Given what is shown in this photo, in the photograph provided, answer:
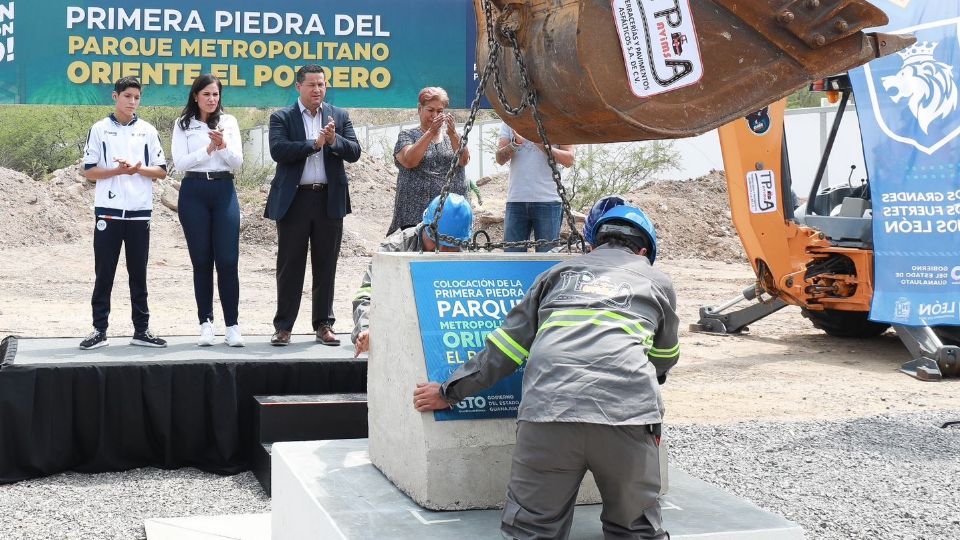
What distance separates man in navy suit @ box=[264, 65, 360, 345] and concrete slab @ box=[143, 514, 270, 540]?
70.5 inches

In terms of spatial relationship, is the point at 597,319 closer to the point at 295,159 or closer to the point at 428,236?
the point at 428,236

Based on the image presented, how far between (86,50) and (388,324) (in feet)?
25.3

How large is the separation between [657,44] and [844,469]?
12.0ft

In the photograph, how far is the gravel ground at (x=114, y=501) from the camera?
16.9ft

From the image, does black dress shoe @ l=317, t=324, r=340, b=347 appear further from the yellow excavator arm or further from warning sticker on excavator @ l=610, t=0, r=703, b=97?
warning sticker on excavator @ l=610, t=0, r=703, b=97

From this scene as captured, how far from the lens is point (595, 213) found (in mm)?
4004

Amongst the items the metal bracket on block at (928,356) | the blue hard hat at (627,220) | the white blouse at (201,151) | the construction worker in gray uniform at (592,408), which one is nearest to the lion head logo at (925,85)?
the metal bracket on block at (928,356)

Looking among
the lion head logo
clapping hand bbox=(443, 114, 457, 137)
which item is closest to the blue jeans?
clapping hand bbox=(443, 114, 457, 137)

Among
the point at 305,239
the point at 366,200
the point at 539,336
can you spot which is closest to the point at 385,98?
the point at 305,239

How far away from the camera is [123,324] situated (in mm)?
11398

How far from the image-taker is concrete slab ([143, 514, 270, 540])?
4984 mm

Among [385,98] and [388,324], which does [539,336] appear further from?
Result: [385,98]

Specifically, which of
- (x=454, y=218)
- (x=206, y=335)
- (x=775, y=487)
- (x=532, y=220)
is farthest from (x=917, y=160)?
(x=206, y=335)

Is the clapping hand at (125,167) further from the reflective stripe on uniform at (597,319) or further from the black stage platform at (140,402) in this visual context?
the reflective stripe on uniform at (597,319)
